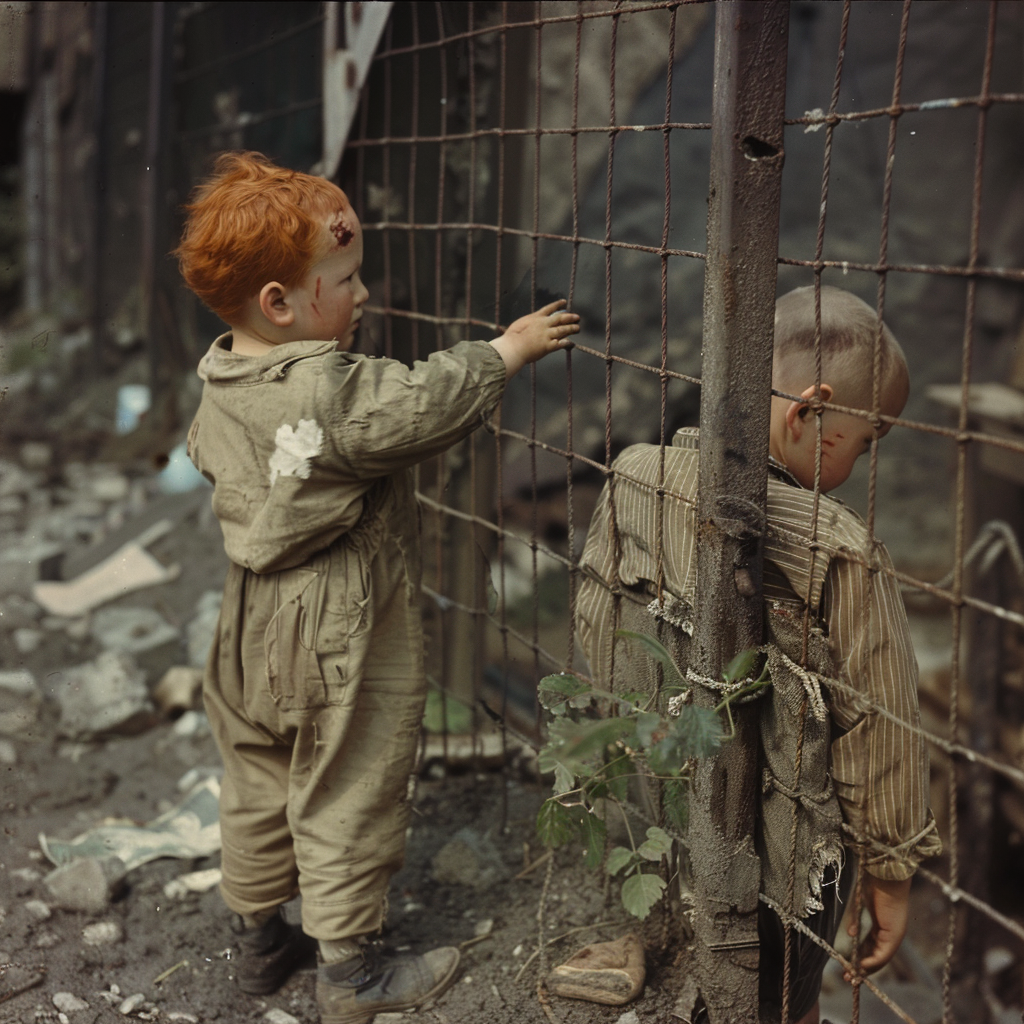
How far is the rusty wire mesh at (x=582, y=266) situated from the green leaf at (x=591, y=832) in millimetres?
428

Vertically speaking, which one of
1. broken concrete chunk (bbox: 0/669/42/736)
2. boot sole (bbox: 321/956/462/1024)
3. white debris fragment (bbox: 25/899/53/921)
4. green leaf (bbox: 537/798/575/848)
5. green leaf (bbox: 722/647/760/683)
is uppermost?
green leaf (bbox: 722/647/760/683)

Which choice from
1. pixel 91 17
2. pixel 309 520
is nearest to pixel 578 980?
pixel 309 520

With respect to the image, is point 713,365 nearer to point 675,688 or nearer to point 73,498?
point 675,688

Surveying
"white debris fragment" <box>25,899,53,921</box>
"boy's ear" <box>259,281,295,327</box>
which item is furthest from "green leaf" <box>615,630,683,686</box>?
"white debris fragment" <box>25,899,53,921</box>

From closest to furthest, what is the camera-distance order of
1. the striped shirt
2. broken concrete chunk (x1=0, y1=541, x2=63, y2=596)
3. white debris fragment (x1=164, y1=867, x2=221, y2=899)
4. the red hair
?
the striped shirt → the red hair → white debris fragment (x1=164, y1=867, x2=221, y2=899) → broken concrete chunk (x1=0, y1=541, x2=63, y2=596)

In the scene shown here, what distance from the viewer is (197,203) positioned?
1.77m

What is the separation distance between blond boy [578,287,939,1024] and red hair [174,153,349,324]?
690mm

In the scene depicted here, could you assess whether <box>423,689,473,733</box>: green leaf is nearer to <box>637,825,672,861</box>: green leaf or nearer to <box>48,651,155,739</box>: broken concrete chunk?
<box>48,651,155,739</box>: broken concrete chunk

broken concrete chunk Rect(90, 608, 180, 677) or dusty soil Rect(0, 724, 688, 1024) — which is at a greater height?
broken concrete chunk Rect(90, 608, 180, 677)

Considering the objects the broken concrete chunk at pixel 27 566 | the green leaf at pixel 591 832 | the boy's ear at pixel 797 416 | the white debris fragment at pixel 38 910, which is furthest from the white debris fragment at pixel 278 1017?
the broken concrete chunk at pixel 27 566

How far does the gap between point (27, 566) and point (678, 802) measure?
11.5 feet

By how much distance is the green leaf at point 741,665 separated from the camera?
1.47 m

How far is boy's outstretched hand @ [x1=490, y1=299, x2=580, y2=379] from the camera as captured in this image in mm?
1716

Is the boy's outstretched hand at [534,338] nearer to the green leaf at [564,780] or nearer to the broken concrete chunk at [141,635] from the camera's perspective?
the green leaf at [564,780]
